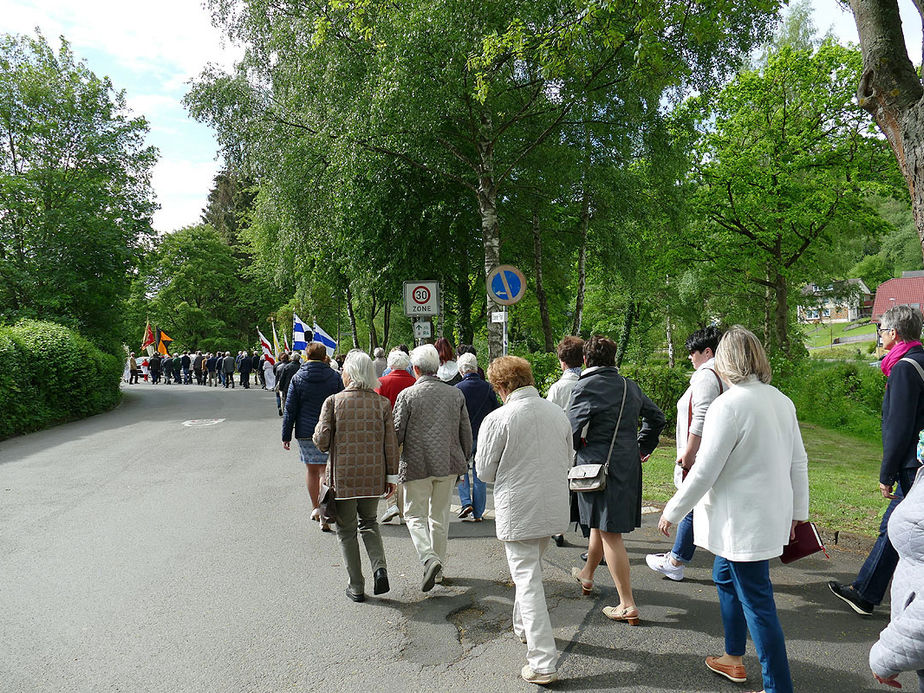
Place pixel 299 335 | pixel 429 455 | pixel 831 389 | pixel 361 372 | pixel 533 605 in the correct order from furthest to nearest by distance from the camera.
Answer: pixel 299 335, pixel 831 389, pixel 429 455, pixel 361 372, pixel 533 605

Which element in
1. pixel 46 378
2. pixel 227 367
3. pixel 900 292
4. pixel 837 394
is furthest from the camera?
pixel 900 292

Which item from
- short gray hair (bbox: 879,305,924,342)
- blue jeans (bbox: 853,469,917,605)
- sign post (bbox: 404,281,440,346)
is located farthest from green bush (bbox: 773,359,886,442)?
blue jeans (bbox: 853,469,917,605)

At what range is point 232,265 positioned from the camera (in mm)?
52719

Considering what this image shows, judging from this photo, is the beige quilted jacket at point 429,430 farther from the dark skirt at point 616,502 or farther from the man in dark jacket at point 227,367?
the man in dark jacket at point 227,367

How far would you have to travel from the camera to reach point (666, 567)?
205 inches

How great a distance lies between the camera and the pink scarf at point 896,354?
4.53 m

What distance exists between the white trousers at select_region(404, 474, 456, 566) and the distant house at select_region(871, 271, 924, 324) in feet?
167

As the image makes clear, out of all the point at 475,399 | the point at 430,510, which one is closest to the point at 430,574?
the point at 430,510

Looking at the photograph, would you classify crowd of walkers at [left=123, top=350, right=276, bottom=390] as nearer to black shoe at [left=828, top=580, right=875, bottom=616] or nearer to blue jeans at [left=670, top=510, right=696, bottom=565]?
blue jeans at [left=670, top=510, right=696, bottom=565]

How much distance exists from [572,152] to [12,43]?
21.7 meters

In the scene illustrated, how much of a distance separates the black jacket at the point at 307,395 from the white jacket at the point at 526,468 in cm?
329

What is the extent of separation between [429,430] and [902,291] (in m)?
55.2

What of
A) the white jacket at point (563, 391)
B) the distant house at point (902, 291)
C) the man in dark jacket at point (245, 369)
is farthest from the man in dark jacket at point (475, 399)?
the distant house at point (902, 291)

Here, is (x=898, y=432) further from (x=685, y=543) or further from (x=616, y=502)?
(x=616, y=502)
